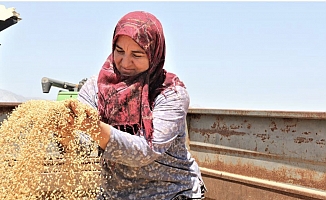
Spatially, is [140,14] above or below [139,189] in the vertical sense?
above

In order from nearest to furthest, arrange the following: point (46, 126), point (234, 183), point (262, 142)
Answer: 1. point (46, 126)
2. point (262, 142)
3. point (234, 183)

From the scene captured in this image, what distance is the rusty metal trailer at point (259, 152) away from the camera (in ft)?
9.77

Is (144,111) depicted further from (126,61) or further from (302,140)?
(302,140)

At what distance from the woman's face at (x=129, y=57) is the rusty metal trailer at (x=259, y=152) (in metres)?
1.48

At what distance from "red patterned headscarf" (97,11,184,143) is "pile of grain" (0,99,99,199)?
0.17 metres

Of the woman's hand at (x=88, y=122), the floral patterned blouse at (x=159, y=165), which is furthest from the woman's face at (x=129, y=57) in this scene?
the woman's hand at (x=88, y=122)

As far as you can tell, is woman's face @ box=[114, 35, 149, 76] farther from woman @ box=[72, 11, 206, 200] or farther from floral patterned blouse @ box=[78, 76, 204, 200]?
floral patterned blouse @ box=[78, 76, 204, 200]

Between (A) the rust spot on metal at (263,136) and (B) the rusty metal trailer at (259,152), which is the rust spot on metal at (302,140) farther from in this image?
(A) the rust spot on metal at (263,136)

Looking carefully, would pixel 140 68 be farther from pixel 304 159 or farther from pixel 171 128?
pixel 304 159

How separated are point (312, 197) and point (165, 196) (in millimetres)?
1504

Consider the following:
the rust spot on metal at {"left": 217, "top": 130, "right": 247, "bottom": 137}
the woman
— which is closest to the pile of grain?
the woman

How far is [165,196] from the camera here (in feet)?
6.03

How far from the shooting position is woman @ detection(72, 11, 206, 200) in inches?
70.7

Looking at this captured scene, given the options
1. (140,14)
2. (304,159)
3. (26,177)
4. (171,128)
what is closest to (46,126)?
(26,177)
